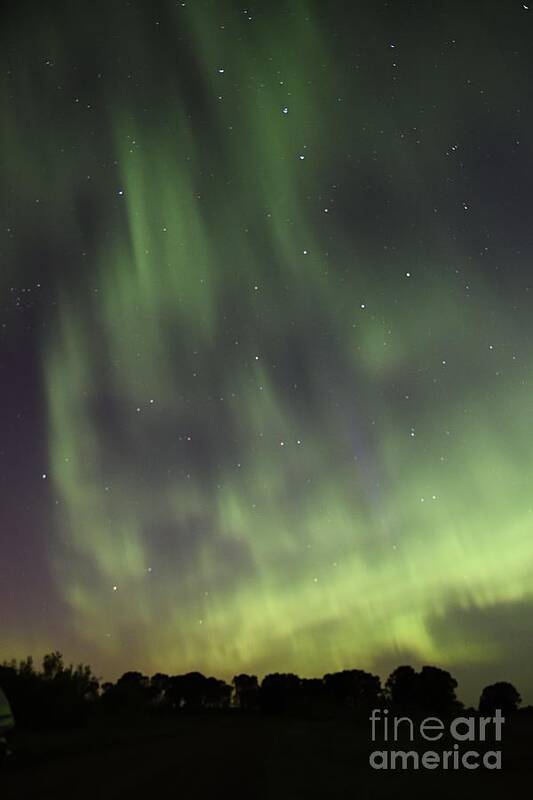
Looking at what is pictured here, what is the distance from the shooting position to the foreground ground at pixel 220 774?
11727 mm

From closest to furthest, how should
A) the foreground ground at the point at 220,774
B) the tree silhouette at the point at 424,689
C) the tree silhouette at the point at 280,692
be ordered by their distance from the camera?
the foreground ground at the point at 220,774 < the tree silhouette at the point at 280,692 < the tree silhouette at the point at 424,689

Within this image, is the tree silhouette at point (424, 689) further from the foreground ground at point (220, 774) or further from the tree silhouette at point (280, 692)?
the foreground ground at point (220, 774)

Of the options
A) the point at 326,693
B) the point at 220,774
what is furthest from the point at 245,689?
the point at 220,774

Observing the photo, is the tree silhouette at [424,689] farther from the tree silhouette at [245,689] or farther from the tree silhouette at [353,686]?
the tree silhouette at [245,689]

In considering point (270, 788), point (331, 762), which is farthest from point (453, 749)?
point (270, 788)

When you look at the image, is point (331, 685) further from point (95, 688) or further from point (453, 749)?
point (453, 749)

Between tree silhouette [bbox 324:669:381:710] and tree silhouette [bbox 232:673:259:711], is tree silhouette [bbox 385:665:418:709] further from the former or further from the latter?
tree silhouette [bbox 232:673:259:711]

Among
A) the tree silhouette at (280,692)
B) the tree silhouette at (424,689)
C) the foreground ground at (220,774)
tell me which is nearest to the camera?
the foreground ground at (220,774)

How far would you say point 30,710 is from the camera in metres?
30.9

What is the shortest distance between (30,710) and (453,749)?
Answer: 673 inches

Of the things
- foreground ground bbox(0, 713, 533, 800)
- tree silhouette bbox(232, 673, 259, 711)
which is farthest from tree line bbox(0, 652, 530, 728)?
foreground ground bbox(0, 713, 533, 800)

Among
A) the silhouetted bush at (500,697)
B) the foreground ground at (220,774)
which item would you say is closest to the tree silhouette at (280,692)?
the silhouetted bush at (500,697)

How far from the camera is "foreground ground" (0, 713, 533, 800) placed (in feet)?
38.5

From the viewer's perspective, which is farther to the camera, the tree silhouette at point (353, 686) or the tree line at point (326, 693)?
the tree silhouette at point (353, 686)
